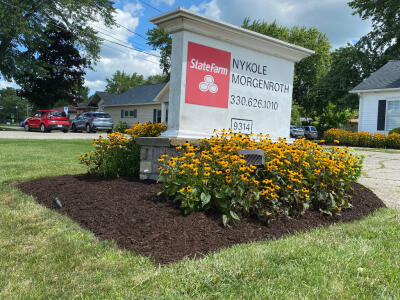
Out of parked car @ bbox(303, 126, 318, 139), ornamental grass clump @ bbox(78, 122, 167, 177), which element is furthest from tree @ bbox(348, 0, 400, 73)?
ornamental grass clump @ bbox(78, 122, 167, 177)

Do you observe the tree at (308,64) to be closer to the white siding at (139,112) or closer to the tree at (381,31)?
the tree at (381,31)

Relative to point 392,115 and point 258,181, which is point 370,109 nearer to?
point 392,115

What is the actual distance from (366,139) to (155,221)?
1727cm

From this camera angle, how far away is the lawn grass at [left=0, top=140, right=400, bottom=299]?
2121 mm

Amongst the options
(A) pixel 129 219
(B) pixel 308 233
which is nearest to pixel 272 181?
(B) pixel 308 233

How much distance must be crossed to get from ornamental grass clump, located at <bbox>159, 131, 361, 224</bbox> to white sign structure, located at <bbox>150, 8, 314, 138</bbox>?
25.0 inches

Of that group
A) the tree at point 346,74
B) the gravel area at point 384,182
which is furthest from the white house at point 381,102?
the gravel area at point 384,182

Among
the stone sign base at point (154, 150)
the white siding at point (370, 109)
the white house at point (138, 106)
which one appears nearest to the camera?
the stone sign base at point (154, 150)

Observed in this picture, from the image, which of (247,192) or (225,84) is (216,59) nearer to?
(225,84)

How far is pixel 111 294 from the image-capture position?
2076 millimetres

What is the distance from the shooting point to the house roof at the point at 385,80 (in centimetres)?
1872

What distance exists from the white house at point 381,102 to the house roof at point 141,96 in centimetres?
1967

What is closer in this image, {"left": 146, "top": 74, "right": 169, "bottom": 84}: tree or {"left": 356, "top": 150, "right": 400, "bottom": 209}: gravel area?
{"left": 356, "top": 150, "right": 400, "bottom": 209}: gravel area

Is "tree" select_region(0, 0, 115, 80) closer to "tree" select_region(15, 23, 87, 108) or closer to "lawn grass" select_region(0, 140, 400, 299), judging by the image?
"tree" select_region(15, 23, 87, 108)
